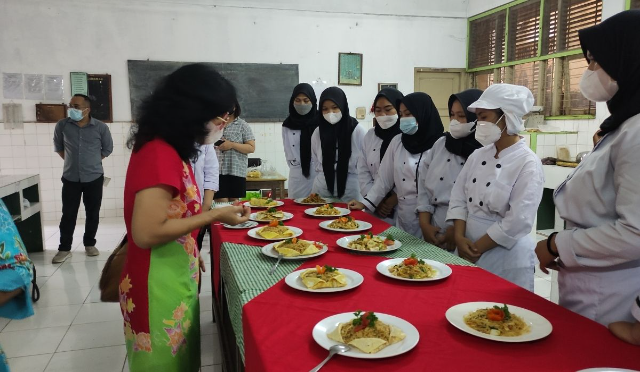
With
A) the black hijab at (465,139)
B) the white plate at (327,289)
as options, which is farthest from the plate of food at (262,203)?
the white plate at (327,289)

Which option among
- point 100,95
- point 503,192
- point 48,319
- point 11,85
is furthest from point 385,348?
point 11,85

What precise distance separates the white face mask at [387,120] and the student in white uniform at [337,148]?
0.40m

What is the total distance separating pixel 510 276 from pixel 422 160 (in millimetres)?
952

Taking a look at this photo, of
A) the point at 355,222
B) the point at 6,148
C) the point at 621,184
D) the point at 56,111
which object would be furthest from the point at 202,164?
the point at 6,148

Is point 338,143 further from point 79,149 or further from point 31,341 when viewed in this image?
point 79,149

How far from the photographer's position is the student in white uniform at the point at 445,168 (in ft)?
8.30

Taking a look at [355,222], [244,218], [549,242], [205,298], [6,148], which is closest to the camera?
[549,242]

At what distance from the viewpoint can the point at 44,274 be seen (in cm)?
444

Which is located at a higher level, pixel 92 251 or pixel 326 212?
pixel 326 212

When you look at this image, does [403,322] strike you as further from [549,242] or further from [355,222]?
[355,222]

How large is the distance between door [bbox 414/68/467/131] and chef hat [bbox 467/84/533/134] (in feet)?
18.2

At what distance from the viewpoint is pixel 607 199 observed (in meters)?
1.43

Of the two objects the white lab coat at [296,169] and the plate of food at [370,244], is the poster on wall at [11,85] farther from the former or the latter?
the plate of food at [370,244]

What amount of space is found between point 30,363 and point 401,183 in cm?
257
